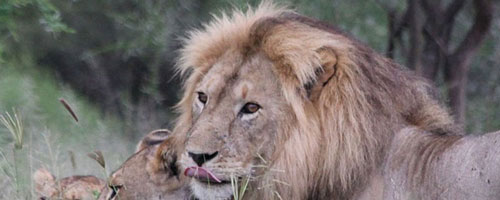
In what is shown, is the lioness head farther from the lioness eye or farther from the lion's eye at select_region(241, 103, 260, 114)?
the lion's eye at select_region(241, 103, 260, 114)

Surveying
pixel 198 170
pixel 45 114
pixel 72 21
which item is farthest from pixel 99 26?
pixel 198 170

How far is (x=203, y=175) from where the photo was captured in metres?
4.94

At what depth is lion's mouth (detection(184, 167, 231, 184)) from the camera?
4930mm

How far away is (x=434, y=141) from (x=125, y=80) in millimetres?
7838

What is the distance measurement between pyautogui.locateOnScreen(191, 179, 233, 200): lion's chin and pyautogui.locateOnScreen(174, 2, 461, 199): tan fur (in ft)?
0.05

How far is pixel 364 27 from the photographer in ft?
34.7

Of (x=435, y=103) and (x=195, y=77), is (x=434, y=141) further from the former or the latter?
(x=195, y=77)

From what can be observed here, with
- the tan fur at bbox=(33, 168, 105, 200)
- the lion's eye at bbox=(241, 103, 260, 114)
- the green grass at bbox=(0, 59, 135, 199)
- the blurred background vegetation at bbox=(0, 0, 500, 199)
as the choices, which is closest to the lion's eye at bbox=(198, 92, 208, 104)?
the lion's eye at bbox=(241, 103, 260, 114)

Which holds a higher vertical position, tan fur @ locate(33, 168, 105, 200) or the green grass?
the green grass

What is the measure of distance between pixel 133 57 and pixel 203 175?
291 inches

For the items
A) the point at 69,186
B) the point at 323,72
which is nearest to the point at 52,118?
the point at 69,186

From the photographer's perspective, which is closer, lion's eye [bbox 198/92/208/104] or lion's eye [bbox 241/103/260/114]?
lion's eye [bbox 241/103/260/114]

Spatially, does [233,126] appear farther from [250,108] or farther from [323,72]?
[323,72]

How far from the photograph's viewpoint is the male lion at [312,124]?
197 inches
